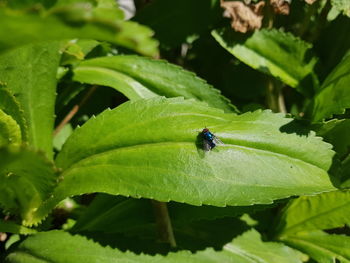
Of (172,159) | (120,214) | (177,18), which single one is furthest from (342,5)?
(120,214)

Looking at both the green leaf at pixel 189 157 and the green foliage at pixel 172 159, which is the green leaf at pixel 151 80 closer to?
the green foliage at pixel 172 159

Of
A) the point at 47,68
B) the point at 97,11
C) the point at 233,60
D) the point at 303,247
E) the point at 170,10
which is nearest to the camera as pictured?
the point at 97,11

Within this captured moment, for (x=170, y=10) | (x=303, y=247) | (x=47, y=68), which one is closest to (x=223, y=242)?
(x=303, y=247)

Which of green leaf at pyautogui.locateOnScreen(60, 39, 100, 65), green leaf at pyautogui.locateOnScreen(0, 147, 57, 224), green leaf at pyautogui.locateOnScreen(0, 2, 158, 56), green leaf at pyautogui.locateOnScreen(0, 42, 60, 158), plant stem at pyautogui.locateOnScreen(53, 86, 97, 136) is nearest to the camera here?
green leaf at pyautogui.locateOnScreen(0, 2, 158, 56)

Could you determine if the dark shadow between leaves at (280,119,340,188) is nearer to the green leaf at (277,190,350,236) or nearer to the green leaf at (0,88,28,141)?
the green leaf at (277,190,350,236)

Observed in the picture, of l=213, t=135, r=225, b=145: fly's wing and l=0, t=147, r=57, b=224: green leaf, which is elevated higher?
l=213, t=135, r=225, b=145: fly's wing

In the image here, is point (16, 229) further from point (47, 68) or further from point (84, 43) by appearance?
point (84, 43)

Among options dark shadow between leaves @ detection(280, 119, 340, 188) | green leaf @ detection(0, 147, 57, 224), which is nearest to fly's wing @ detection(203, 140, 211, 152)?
dark shadow between leaves @ detection(280, 119, 340, 188)
